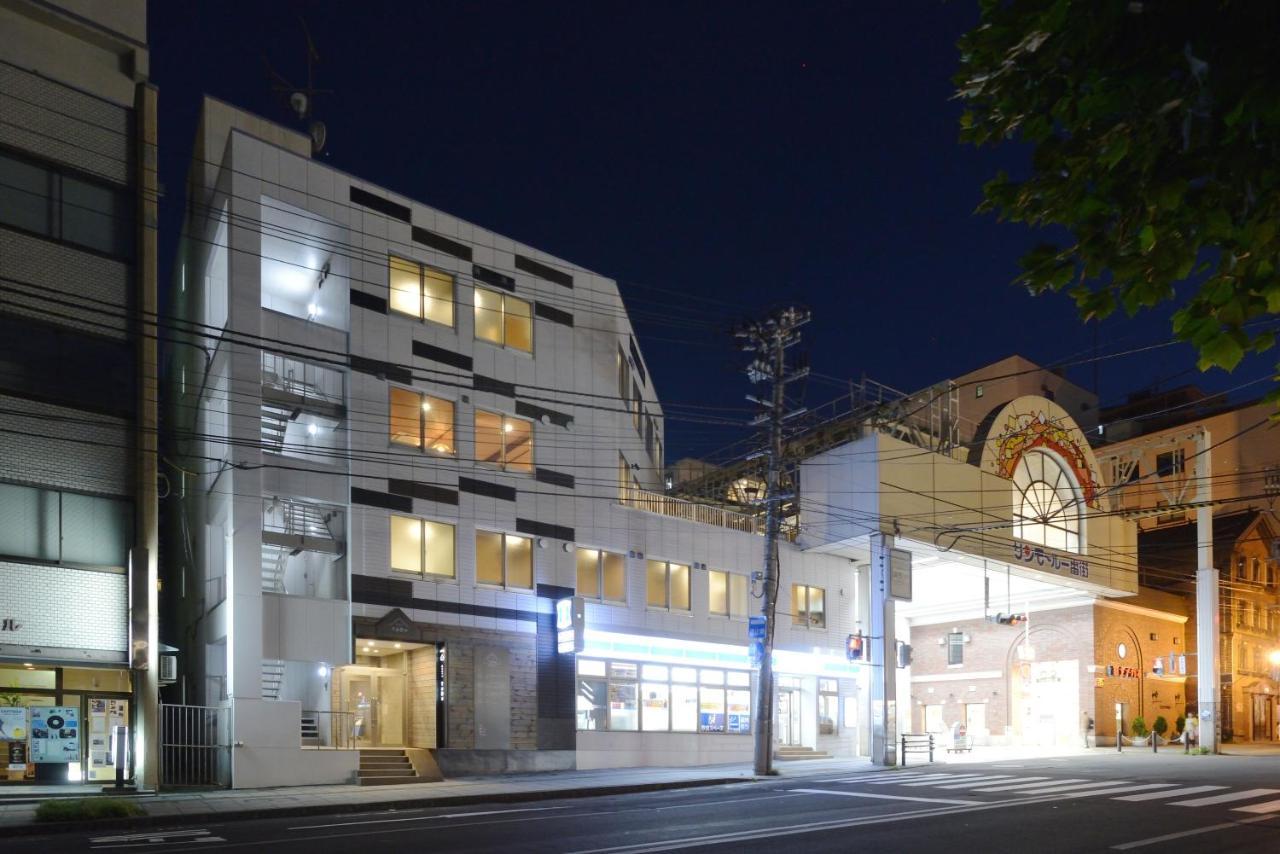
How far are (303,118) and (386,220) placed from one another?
20.5ft

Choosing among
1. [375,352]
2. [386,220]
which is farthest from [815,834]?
[386,220]

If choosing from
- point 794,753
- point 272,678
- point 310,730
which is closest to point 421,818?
point 310,730

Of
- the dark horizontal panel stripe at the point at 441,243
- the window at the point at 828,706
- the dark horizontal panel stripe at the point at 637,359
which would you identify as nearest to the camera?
the dark horizontal panel stripe at the point at 441,243

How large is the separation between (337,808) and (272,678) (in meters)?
8.56

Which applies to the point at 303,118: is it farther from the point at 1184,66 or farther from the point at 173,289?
the point at 1184,66

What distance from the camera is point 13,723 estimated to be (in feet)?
77.9

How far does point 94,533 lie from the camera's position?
25.4 metres

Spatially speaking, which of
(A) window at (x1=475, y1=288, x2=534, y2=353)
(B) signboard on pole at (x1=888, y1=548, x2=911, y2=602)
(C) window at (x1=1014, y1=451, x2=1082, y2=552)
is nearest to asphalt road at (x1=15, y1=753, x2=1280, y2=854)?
(B) signboard on pole at (x1=888, y1=548, x2=911, y2=602)

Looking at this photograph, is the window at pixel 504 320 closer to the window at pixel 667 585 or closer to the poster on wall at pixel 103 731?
the window at pixel 667 585

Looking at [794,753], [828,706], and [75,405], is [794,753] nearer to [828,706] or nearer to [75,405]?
[828,706]

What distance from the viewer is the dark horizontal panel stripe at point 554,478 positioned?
32.0 meters

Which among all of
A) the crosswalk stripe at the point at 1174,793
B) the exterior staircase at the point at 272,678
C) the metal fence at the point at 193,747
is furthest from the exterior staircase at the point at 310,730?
the crosswalk stripe at the point at 1174,793

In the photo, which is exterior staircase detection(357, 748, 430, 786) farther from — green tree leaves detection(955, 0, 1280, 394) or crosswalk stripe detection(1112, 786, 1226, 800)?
green tree leaves detection(955, 0, 1280, 394)

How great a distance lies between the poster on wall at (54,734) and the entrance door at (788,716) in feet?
69.5
